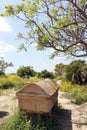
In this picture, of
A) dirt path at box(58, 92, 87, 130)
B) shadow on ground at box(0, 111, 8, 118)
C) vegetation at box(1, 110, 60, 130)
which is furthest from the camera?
shadow on ground at box(0, 111, 8, 118)

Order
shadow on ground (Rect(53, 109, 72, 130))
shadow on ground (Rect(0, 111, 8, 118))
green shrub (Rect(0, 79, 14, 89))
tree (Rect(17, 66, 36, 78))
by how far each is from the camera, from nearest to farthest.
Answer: shadow on ground (Rect(53, 109, 72, 130)) < shadow on ground (Rect(0, 111, 8, 118)) < green shrub (Rect(0, 79, 14, 89)) < tree (Rect(17, 66, 36, 78))

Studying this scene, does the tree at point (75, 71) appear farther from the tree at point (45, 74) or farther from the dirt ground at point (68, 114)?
the dirt ground at point (68, 114)

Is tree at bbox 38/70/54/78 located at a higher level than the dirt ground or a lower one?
higher

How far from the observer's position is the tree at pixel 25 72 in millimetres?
24859

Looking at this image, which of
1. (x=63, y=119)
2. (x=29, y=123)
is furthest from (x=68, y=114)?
(x=29, y=123)

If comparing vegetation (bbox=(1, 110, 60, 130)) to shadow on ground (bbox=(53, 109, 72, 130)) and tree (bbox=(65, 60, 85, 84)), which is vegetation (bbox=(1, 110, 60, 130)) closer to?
shadow on ground (bbox=(53, 109, 72, 130))

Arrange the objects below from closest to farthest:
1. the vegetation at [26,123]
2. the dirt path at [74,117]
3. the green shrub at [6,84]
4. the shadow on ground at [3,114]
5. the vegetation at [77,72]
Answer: the vegetation at [26,123], the dirt path at [74,117], the shadow on ground at [3,114], the green shrub at [6,84], the vegetation at [77,72]

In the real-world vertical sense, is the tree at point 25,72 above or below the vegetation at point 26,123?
above

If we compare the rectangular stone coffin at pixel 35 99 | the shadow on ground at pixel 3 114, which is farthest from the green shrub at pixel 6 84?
the rectangular stone coffin at pixel 35 99

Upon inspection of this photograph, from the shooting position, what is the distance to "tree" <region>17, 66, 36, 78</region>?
24.9m

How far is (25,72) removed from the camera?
25344mm

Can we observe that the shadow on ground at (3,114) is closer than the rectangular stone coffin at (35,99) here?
No

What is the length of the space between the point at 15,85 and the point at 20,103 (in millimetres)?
9882

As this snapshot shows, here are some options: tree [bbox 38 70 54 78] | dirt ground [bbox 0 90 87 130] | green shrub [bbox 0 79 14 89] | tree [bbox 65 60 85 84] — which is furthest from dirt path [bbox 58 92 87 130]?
tree [bbox 38 70 54 78]
